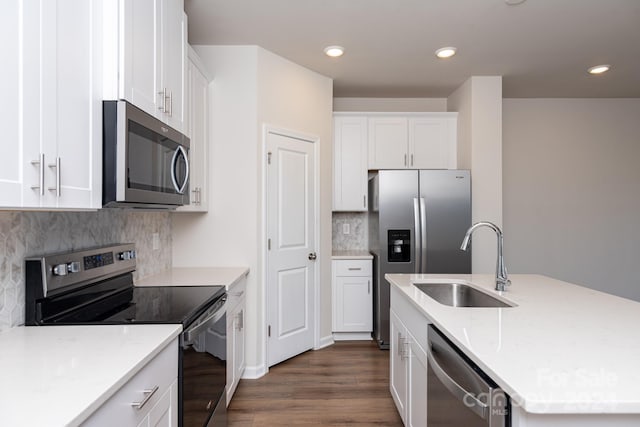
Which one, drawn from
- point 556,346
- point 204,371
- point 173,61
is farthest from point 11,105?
point 556,346

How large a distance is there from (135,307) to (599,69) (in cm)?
436

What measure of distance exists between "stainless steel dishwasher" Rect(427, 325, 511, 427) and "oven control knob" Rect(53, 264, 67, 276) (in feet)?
4.92

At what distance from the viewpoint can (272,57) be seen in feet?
10.4

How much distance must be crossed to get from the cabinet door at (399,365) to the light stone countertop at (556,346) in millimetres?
396

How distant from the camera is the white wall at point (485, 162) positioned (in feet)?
12.2

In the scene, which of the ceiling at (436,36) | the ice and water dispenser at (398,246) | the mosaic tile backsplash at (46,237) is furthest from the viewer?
the ice and water dispenser at (398,246)

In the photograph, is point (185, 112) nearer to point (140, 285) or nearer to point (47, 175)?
point (140, 285)

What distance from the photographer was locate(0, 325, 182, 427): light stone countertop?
778 millimetres

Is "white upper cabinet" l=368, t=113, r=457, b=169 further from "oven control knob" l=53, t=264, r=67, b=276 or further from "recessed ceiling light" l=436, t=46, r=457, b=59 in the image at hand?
"oven control knob" l=53, t=264, r=67, b=276

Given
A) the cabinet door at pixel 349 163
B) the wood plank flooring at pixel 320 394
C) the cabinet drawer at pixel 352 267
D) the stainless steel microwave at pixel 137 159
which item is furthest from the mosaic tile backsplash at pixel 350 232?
the stainless steel microwave at pixel 137 159

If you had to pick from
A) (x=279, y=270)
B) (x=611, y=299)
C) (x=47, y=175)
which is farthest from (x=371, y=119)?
(x=47, y=175)

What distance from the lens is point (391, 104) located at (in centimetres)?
448

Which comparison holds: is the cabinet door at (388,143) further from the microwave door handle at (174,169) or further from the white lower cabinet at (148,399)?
the white lower cabinet at (148,399)

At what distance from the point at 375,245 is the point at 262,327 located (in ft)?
4.86
